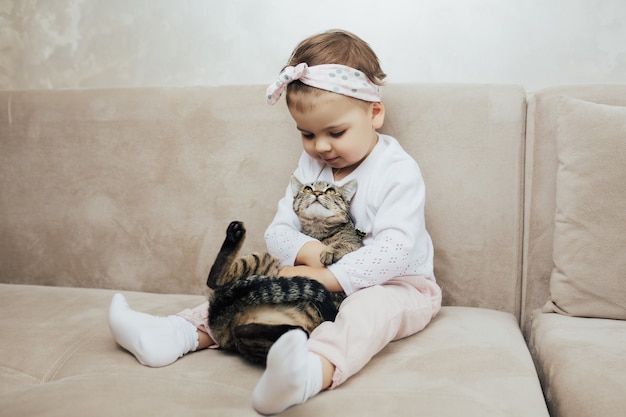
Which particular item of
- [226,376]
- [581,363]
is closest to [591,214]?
[581,363]

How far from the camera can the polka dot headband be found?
4.74 feet

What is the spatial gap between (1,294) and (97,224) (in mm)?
344

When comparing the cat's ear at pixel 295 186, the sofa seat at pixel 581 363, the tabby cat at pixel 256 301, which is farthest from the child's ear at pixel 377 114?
the sofa seat at pixel 581 363

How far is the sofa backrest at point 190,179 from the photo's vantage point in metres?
1.67

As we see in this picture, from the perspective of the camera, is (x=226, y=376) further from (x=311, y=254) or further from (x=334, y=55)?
(x=334, y=55)

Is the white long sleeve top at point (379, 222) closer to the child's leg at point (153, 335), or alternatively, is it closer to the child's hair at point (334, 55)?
the child's hair at point (334, 55)

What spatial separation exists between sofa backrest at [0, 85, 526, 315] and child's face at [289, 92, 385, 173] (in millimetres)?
212

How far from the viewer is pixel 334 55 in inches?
59.0

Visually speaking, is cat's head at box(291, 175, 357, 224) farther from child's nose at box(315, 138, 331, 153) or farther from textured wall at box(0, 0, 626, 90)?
textured wall at box(0, 0, 626, 90)

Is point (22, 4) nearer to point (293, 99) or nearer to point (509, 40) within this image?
point (293, 99)

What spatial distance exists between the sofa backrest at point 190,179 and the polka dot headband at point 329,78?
0.87 feet

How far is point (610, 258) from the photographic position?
4.70 ft

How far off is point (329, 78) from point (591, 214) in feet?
2.35

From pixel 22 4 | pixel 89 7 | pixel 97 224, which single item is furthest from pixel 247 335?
pixel 22 4
